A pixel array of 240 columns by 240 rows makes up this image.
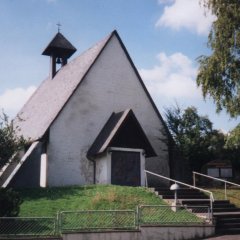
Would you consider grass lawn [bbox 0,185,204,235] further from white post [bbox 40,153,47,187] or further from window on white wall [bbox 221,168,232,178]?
window on white wall [bbox 221,168,232,178]

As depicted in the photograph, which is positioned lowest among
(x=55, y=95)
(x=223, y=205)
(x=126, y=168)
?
(x=223, y=205)

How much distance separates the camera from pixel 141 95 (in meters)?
28.6

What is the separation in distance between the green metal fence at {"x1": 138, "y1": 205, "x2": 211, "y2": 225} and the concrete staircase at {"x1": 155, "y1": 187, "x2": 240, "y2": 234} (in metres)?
0.44

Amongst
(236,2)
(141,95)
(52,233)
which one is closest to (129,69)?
(141,95)

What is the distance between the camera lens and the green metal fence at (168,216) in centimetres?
1571

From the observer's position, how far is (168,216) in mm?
16438

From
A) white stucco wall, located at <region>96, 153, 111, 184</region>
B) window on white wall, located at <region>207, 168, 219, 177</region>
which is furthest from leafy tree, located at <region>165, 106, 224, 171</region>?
white stucco wall, located at <region>96, 153, 111, 184</region>

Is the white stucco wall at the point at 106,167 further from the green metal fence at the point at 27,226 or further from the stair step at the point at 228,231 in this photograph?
the green metal fence at the point at 27,226

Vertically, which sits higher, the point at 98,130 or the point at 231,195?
the point at 98,130

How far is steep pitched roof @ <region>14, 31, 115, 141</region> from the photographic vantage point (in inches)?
1036

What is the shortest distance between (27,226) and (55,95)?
1570 cm

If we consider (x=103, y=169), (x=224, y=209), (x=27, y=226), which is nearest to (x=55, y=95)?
(x=103, y=169)

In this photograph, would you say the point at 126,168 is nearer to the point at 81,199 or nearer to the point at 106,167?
the point at 106,167

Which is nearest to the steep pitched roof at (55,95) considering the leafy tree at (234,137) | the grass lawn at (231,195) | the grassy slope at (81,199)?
the grassy slope at (81,199)
